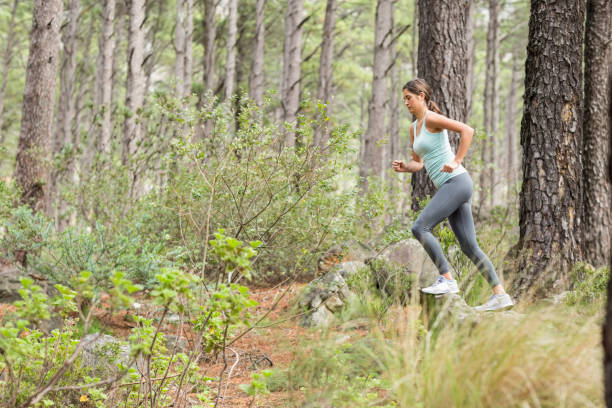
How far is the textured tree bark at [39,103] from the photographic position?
26.8 ft

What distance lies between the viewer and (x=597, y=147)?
20.7 ft

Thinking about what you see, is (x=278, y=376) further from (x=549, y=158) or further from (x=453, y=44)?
(x=453, y=44)

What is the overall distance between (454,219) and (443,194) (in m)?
0.27

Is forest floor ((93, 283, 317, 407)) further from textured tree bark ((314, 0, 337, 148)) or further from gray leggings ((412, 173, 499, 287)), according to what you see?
textured tree bark ((314, 0, 337, 148))

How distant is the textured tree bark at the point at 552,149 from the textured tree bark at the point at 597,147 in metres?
1.10

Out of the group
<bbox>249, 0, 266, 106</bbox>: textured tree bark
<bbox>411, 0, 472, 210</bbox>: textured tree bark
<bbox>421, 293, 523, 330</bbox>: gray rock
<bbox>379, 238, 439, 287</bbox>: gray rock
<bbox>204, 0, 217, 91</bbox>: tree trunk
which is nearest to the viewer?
<bbox>421, 293, 523, 330</bbox>: gray rock

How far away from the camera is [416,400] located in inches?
91.4

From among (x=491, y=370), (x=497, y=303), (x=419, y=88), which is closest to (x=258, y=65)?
(x=419, y=88)

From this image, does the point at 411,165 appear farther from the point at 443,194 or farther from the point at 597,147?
the point at 597,147

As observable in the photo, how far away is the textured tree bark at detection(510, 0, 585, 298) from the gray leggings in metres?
1.33

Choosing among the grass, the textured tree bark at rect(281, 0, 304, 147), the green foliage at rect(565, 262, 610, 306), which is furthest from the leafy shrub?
the textured tree bark at rect(281, 0, 304, 147)

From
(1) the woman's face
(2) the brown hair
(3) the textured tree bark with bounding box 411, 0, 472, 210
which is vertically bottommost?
(1) the woman's face

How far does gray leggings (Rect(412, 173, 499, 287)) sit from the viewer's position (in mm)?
4027

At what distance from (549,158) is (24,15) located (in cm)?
2503
